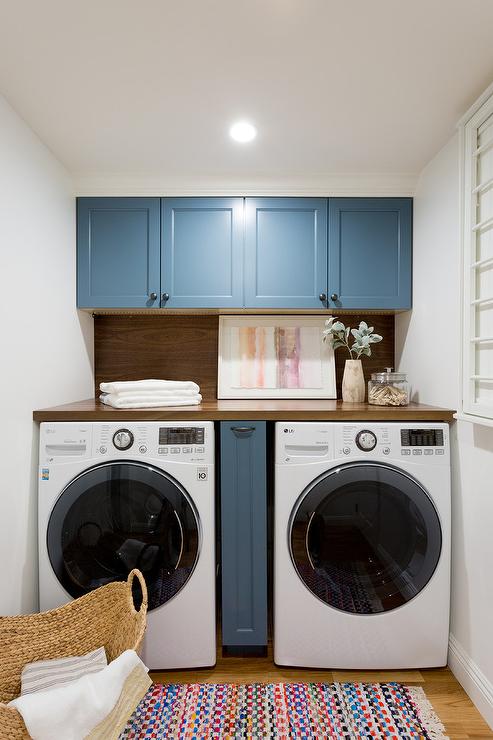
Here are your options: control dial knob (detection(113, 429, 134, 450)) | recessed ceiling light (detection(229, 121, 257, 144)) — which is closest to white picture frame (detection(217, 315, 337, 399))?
control dial knob (detection(113, 429, 134, 450))

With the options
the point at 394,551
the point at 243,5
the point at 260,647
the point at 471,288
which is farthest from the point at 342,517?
the point at 243,5

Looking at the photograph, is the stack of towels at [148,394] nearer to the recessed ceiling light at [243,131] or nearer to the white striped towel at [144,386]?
the white striped towel at [144,386]

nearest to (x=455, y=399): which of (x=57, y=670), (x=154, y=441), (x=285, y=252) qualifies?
(x=285, y=252)

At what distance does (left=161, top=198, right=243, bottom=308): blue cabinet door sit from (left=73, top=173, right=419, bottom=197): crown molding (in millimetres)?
56

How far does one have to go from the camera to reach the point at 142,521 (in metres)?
1.74

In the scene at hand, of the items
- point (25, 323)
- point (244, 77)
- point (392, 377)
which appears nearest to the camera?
point (244, 77)

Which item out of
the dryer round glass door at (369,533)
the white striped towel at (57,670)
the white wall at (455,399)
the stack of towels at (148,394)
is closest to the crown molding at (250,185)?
the white wall at (455,399)

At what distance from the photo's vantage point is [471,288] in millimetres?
1601

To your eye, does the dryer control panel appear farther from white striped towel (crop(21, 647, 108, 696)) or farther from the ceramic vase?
white striped towel (crop(21, 647, 108, 696))

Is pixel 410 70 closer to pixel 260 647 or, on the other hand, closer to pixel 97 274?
pixel 97 274

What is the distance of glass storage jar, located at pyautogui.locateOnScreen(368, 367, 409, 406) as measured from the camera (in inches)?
79.9

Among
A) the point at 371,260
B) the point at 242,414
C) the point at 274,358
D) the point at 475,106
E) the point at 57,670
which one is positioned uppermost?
the point at 475,106

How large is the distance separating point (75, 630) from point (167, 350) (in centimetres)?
143

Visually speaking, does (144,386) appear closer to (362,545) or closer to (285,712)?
(362,545)
